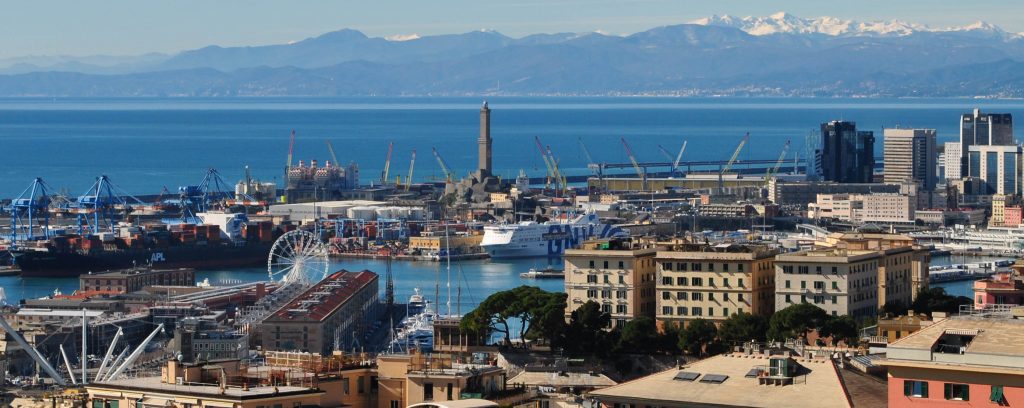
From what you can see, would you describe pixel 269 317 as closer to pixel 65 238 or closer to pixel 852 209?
pixel 65 238

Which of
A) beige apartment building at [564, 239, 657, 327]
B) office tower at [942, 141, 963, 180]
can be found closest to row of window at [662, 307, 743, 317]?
beige apartment building at [564, 239, 657, 327]

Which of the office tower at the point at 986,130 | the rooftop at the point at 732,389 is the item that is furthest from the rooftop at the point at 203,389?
the office tower at the point at 986,130

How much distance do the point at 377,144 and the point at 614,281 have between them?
106m

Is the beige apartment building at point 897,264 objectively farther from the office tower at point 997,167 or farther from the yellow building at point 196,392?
the office tower at point 997,167

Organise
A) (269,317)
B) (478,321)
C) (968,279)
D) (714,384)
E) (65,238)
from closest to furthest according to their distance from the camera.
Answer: (714,384)
(478,321)
(269,317)
(968,279)
(65,238)

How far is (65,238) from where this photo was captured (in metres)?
52.7

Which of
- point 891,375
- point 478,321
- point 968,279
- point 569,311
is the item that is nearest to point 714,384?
point 891,375

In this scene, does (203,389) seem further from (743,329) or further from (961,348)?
(743,329)

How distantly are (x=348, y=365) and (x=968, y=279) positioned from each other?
34.1 metres

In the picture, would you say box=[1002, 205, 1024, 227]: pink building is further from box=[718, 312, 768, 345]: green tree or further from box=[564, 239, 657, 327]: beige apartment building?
box=[718, 312, 768, 345]: green tree

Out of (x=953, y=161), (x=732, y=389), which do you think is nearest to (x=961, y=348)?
(x=732, y=389)

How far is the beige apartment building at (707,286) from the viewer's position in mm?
22609

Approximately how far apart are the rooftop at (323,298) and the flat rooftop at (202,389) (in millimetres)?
18990

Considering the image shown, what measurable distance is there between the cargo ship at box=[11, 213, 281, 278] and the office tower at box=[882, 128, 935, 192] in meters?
28.5
